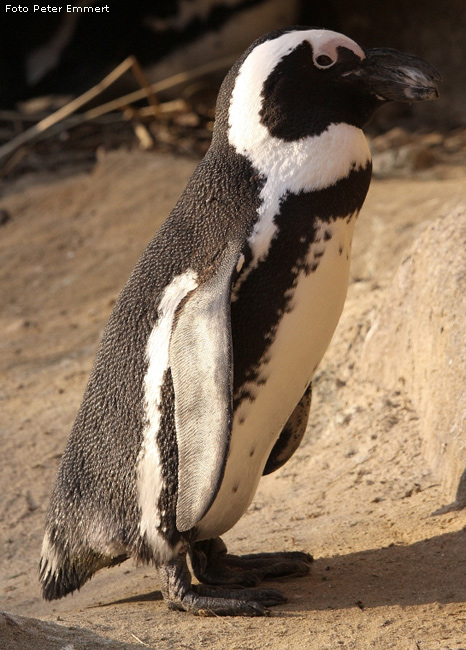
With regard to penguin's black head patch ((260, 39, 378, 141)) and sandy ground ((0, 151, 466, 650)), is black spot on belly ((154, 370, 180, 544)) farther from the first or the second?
penguin's black head patch ((260, 39, 378, 141))

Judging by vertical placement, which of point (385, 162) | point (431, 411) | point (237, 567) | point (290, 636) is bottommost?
point (385, 162)

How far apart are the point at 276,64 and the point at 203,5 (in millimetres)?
6675

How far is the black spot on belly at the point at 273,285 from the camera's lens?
2.07 meters

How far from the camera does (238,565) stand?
243 centimetres

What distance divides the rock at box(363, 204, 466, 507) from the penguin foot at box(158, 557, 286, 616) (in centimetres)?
71

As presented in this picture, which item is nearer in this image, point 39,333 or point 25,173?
point 39,333

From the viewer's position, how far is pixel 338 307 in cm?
223

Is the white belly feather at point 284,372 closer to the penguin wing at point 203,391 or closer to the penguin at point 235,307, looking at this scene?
the penguin at point 235,307

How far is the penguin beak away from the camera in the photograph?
212 centimetres

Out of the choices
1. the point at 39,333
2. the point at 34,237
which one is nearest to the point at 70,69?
the point at 34,237

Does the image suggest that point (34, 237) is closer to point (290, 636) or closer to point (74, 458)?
point (74, 458)

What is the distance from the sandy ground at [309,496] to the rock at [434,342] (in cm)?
7

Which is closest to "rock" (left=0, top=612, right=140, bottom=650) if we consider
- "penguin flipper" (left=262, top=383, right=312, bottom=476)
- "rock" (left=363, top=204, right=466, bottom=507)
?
"penguin flipper" (left=262, top=383, right=312, bottom=476)

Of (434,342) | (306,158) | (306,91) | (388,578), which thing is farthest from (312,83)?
(388,578)
